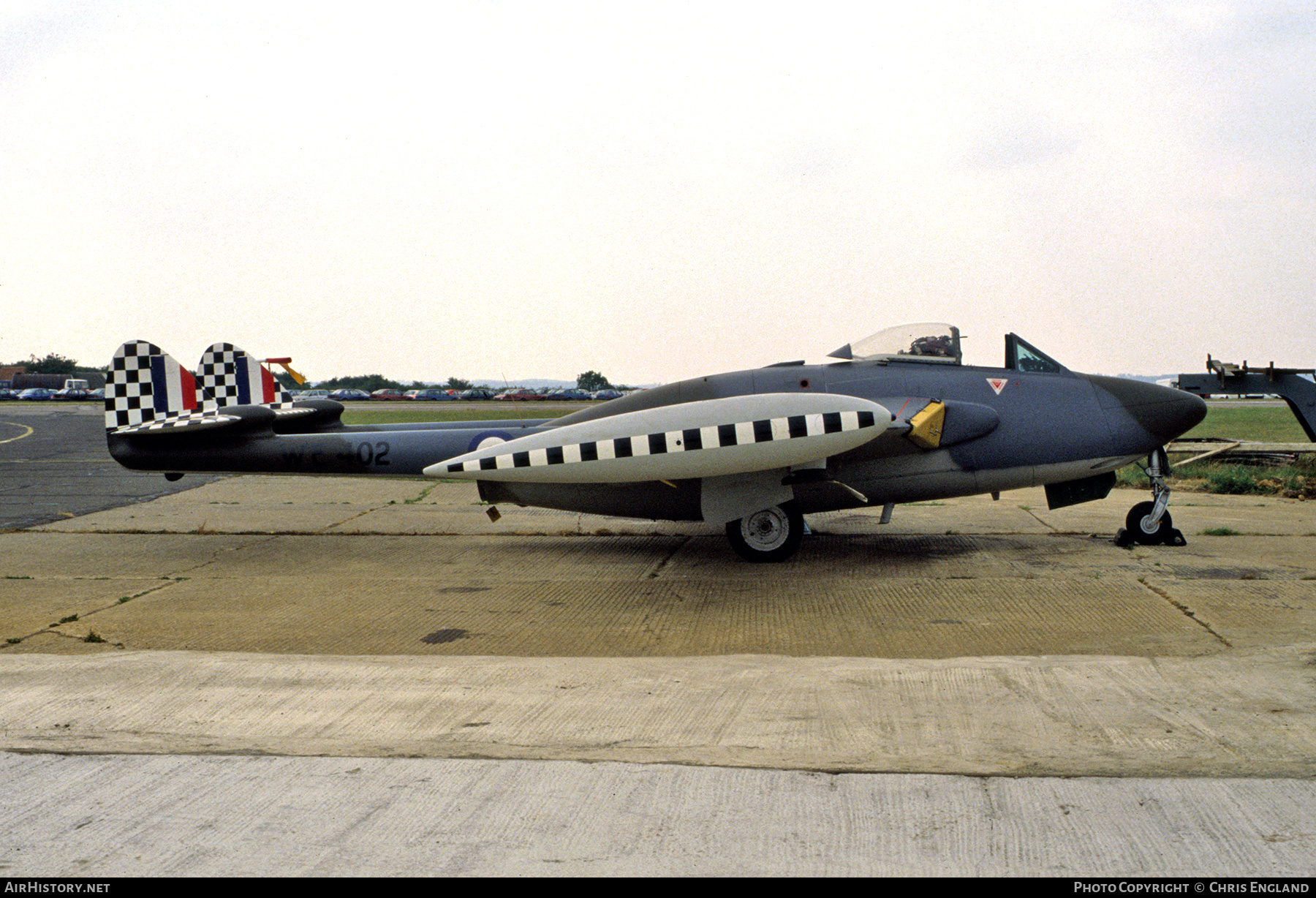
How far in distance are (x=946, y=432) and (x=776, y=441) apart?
2.00m

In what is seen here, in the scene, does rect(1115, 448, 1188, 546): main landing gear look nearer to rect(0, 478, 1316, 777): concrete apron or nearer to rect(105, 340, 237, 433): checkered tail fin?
rect(0, 478, 1316, 777): concrete apron

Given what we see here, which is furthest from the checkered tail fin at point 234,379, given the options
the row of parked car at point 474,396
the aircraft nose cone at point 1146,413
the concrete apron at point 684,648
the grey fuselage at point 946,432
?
the row of parked car at point 474,396

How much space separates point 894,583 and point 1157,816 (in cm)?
472

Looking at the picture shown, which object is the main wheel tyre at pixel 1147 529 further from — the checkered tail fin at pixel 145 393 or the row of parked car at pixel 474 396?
the row of parked car at pixel 474 396

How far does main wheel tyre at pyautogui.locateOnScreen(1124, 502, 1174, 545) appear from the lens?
9.77 meters

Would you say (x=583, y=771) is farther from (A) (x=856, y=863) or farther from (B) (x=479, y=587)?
(B) (x=479, y=587)

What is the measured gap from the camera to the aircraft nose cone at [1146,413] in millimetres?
9656

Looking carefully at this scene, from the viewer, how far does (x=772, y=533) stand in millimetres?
9336

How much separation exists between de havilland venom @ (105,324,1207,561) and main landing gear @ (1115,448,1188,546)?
16 mm

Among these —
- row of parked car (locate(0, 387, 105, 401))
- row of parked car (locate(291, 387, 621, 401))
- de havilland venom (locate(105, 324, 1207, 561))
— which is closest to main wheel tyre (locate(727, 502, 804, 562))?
de havilland venom (locate(105, 324, 1207, 561))

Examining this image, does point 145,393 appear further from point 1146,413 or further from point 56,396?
point 56,396

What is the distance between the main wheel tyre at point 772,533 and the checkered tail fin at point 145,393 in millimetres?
5863

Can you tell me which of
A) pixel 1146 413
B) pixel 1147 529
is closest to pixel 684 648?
pixel 1147 529

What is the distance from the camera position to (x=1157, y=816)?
3518 mm
